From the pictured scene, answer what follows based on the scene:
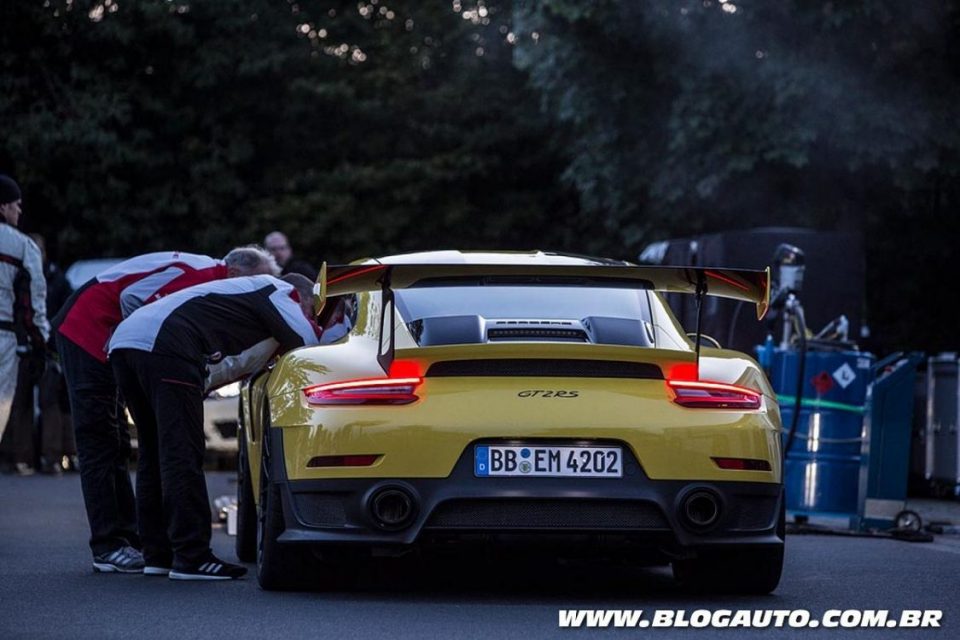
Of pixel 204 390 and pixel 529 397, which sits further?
pixel 204 390

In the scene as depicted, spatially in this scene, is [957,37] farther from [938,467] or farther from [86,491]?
[86,491]

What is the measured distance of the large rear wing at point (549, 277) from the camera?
7598 millimetres

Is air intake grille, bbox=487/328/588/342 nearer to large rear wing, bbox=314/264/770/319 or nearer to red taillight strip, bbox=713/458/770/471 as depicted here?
large rear wing, bbox=314/264/770/319

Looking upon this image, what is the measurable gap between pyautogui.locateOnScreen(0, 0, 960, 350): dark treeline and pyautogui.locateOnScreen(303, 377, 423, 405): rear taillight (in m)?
20.9

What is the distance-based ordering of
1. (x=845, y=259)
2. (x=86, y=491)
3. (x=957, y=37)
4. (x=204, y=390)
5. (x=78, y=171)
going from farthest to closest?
(x=78, y=171) → (x=957, y=37) → (x=845, y=259) → (x=86, y=491) → (x=204, y=390)

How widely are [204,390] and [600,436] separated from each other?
2.09 meters

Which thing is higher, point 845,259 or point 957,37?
point 957,37

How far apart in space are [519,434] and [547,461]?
5.7 inches

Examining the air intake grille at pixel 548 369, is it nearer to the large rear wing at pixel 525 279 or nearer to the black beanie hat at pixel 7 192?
the large rear wing at pixel 525 279

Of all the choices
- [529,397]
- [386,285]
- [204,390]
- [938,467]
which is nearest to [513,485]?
[529,397]

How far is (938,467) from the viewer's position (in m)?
16.5

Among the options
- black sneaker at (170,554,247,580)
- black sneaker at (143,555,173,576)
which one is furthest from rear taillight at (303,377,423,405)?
black sneaker at (143,555,173,576)

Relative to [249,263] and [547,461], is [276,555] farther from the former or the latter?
[249,263]

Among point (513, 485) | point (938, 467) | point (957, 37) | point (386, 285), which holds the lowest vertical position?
point (938, 467)
